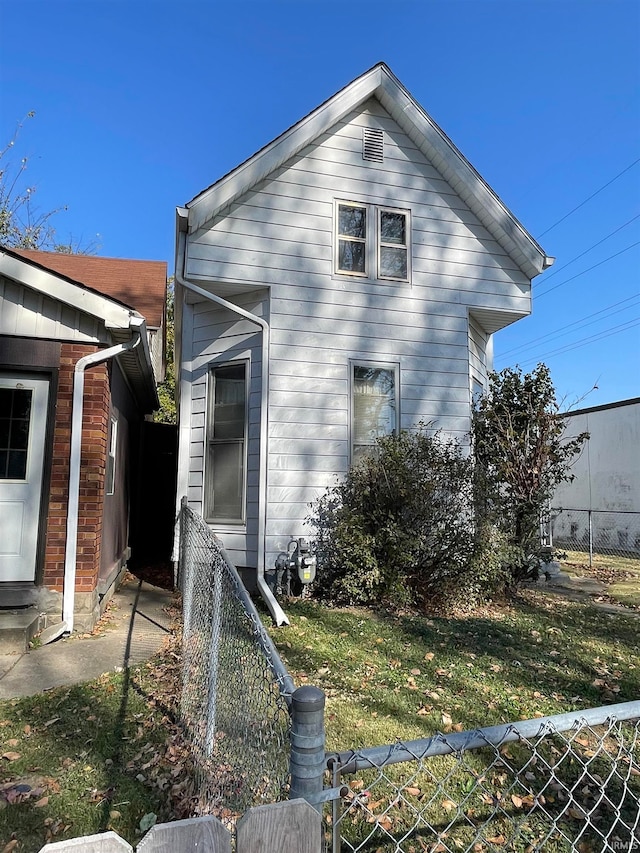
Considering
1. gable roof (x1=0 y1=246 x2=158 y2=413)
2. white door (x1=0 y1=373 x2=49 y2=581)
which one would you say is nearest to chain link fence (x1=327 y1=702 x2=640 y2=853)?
white door (x1=0 y1=373 x2=49 y2=581)

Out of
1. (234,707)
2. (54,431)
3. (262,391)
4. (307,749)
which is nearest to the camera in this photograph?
(307,749)

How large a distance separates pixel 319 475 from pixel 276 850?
6715mm

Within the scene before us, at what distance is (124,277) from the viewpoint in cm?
1048

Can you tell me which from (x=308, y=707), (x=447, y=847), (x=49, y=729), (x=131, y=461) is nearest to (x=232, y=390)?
(x=131, y=461)

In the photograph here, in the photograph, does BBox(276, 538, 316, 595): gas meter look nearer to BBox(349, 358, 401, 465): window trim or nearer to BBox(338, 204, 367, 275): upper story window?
BBox(349, 358, 401, 465): window trim

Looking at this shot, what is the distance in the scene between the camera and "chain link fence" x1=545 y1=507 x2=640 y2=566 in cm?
1578

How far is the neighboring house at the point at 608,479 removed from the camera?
16.2 metres

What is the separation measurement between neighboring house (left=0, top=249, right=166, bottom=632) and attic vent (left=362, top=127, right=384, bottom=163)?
4777 mm

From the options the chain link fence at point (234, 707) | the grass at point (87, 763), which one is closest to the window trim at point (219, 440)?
the grass at point (87, 763)

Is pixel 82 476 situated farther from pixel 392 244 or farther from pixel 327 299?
pixel 392 244

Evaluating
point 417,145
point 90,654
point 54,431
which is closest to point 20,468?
point 54,431

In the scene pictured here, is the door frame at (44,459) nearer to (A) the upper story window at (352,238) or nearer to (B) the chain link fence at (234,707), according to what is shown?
(B) the chain link fence at (234,707)

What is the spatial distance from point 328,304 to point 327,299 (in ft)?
0.25

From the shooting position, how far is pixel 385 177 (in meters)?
8.45
